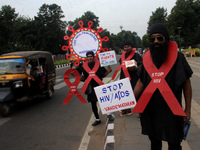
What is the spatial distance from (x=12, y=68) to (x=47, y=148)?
3965 millimetres

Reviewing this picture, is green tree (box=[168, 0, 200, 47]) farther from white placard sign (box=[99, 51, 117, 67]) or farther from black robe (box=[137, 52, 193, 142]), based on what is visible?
black robe (box=[137, 52, 193, 142])

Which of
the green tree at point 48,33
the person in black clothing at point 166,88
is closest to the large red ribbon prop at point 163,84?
the person in black clothing at point 166,88

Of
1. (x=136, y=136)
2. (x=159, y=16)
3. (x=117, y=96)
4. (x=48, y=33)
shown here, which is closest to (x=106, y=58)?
(x=117, y=96)

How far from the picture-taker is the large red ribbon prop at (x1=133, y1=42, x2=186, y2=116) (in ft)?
7.30

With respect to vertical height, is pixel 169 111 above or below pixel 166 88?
below

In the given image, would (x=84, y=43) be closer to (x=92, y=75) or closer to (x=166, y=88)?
(x=92, y=75)

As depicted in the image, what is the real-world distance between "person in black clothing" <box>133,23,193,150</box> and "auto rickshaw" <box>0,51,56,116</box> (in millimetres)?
5068

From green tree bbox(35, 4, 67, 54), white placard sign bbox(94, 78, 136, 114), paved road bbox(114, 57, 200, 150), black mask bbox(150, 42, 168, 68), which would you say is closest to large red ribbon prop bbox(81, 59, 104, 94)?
paved road bbox(114, 57, 200, 150)

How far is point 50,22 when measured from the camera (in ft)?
168

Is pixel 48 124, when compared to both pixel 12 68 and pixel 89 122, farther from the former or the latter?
pixel 12 68

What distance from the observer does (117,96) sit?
308cm

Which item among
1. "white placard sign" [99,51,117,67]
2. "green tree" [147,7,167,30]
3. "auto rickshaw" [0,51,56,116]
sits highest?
"green tree" [147,7,167,30]

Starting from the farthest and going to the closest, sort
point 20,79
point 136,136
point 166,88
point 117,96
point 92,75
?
point 20,79 → point 92,75 → point 136,136 → point 117,96 → point 166,88

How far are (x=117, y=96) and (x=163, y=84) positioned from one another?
3.17 feet
